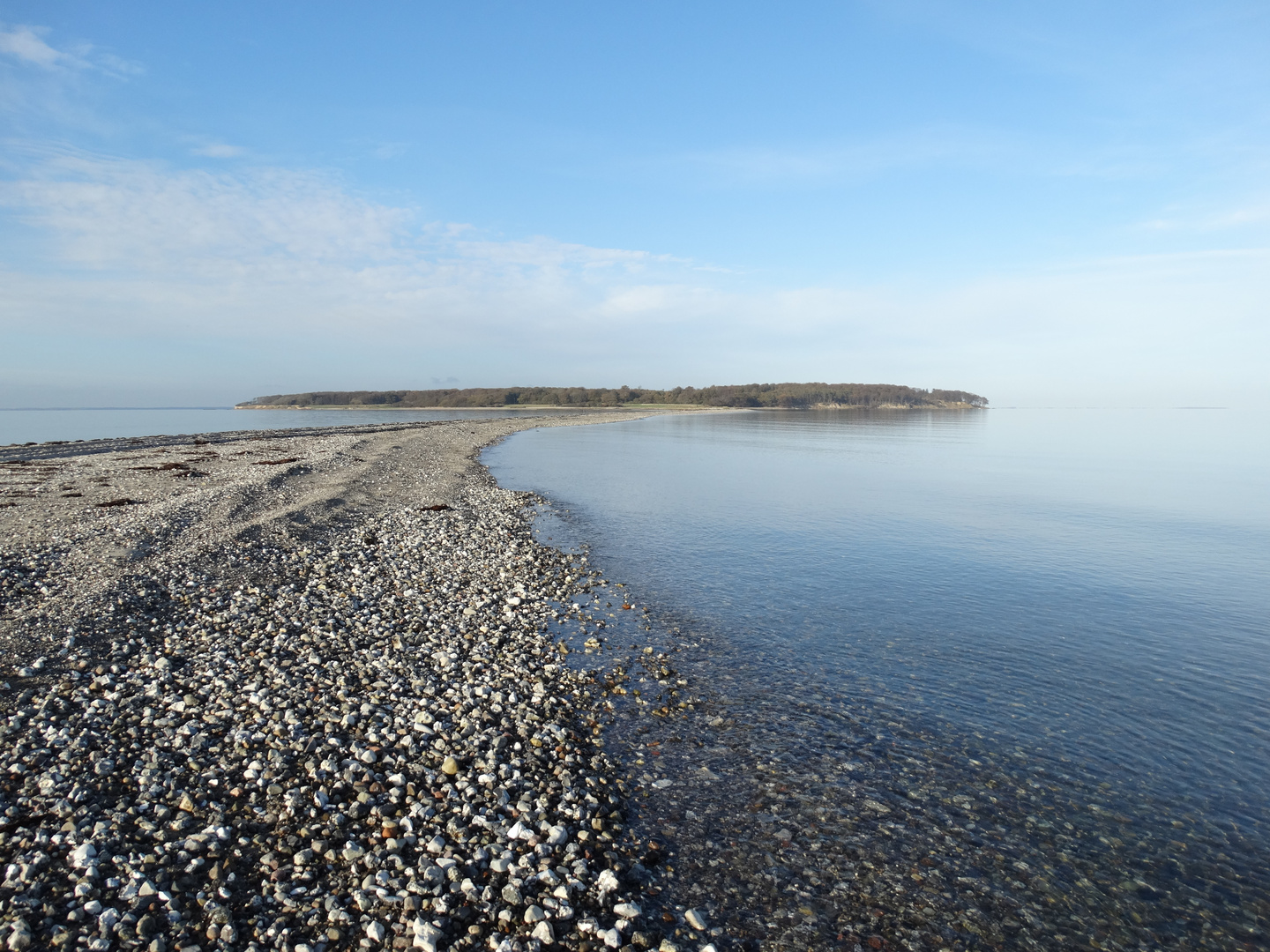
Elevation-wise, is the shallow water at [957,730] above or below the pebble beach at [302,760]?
below

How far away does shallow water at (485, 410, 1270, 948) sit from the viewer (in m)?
6.96

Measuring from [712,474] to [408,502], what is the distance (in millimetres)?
23097

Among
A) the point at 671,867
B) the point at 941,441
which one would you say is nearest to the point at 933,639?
the point at 671,867

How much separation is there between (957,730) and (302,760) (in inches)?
390

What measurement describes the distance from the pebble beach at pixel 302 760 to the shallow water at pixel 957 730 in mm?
1298

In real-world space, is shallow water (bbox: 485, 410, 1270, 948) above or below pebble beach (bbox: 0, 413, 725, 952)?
below

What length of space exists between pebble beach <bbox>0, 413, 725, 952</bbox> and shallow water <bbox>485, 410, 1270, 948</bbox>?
1298 mm

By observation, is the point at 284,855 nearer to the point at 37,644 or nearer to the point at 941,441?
the point at 37,644

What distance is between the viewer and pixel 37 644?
451 inches

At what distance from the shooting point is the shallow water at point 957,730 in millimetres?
6957

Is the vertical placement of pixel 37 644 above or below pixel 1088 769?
above

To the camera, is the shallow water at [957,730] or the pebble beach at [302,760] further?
the shallow water at [957,730]

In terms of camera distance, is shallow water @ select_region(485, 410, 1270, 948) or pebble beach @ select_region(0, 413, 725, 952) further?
shallow water @ select_region(485, 410, 1270, 948)

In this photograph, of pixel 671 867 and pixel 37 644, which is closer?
pixel 671 867
